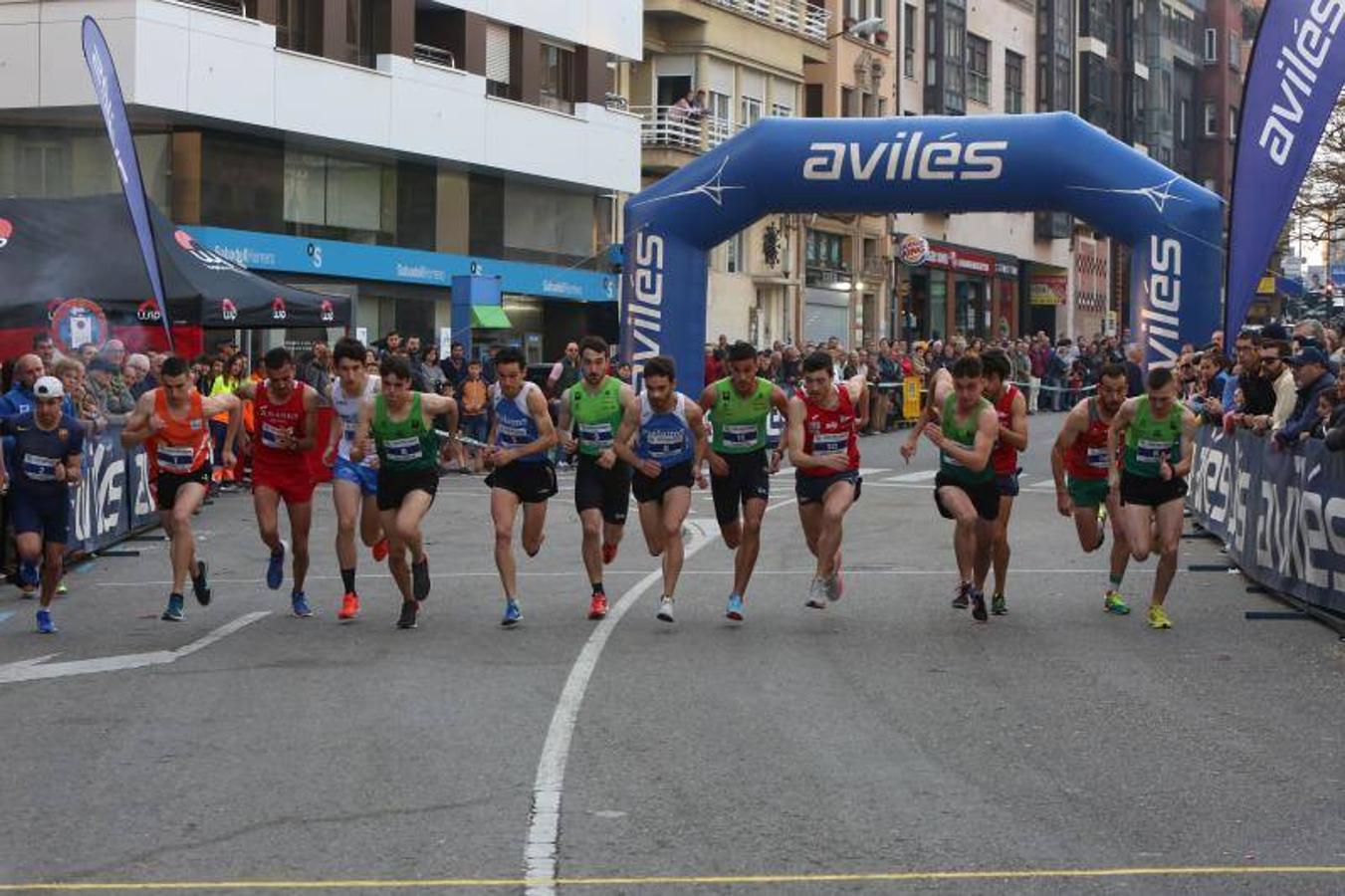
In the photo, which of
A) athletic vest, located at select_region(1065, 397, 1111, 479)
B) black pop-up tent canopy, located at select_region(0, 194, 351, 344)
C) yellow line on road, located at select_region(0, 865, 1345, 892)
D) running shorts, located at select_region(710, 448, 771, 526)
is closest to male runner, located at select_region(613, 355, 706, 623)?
running shorts, located at select_region(710, 448, 771, 526)

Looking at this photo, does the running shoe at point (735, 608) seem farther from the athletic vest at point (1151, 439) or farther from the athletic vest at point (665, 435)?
the athletic vest at point (1151, 439)

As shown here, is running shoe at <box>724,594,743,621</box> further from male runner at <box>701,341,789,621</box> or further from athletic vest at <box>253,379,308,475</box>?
athletic vest at <box>253,379,308,475</box>

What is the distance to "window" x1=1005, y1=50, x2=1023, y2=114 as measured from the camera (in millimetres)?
74000

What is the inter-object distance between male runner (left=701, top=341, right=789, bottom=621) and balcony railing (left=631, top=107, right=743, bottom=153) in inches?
1423

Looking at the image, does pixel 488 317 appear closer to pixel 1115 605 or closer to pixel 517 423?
pixel 517 423

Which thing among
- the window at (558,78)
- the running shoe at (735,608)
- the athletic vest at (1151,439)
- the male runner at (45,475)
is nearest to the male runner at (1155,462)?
the athletic vest at (1151,439)

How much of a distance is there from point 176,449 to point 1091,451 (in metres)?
6.18

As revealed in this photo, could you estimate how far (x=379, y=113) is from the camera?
3925 centimetres

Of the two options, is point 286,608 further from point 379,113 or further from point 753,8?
point 753,8

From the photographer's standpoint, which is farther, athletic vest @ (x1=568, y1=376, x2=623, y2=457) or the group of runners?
athletic vest @ (x1=568, y1=376, x2=623, y2=457)

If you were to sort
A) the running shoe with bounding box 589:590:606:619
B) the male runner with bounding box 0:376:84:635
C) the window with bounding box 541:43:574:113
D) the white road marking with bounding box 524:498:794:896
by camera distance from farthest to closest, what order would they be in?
the window with bounding box 541:43:574:113 < the running shoe with bounding box 589:590:606:619 < the male runner with bounding box 0:376:84:635 < the white road marking with bounding box 524:498:794:896

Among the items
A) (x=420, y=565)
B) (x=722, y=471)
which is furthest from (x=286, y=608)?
(x=722, y=471)

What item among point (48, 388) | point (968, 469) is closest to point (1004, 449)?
point (968, 469)

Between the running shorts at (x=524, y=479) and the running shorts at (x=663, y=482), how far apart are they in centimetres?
62
